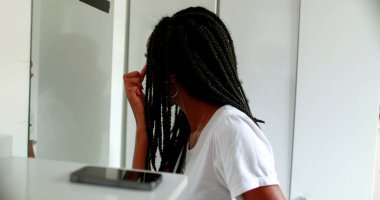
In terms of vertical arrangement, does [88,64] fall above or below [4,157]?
above

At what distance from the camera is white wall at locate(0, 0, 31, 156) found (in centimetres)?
49

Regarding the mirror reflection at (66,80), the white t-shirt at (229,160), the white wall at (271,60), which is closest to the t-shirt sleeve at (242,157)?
the white t-shirt at (229,160)

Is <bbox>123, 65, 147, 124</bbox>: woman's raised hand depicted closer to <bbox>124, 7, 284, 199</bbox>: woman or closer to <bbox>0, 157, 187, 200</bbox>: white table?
<bbox>124, 7, 284, 199</bbox>: woman

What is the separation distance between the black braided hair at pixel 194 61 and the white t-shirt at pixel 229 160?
2.0 inches

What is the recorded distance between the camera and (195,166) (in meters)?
0.63

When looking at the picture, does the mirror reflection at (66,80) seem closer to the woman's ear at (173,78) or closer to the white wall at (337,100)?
the woman's ear at (173,78)

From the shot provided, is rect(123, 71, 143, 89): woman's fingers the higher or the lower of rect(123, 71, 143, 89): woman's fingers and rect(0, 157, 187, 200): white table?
the higher

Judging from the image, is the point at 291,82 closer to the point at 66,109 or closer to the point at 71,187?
the point at 66,109

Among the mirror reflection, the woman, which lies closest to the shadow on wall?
the mirror reflection

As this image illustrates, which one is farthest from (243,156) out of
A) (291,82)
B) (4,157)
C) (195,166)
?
(291,82)

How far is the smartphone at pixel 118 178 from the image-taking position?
367 mm

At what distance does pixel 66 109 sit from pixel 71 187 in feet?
0.89

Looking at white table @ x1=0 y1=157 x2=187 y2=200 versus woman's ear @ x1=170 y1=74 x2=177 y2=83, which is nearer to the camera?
white table @ x1=0 y1=157 x2=187 y2=200

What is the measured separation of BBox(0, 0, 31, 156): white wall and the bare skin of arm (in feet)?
0.93
